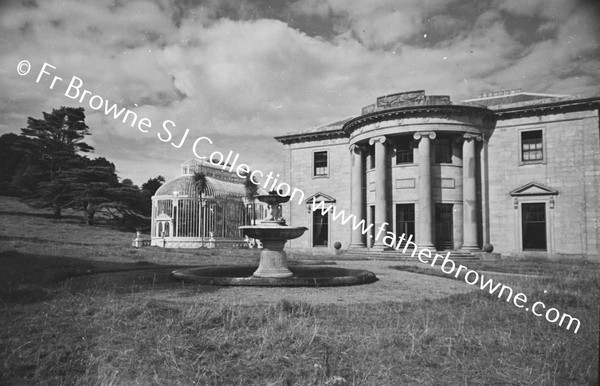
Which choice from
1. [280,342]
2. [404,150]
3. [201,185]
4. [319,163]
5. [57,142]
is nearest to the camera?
[280,342]

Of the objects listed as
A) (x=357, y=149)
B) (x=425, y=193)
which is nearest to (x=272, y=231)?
(x=425, y=193)

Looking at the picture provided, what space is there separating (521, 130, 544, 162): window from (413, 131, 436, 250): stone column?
5.59m

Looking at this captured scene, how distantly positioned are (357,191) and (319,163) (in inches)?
184

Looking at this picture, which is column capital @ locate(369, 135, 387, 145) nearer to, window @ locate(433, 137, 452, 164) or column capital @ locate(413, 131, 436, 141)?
column capital @ locate(413, 131, 436, 141)

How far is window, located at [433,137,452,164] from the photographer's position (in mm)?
24797

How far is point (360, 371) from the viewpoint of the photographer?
4250mm

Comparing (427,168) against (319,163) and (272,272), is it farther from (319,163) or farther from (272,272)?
(272,272)

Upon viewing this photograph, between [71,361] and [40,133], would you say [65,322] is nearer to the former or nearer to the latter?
[71,361]

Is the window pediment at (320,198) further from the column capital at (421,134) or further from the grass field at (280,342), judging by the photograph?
the grass field at (280,342)

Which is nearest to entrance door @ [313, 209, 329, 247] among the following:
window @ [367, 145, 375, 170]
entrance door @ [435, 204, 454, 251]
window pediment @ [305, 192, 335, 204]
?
window pediment @ [305, 192, 335, 204]

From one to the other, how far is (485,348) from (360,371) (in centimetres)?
169

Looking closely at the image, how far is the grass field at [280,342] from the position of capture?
13.7 ft

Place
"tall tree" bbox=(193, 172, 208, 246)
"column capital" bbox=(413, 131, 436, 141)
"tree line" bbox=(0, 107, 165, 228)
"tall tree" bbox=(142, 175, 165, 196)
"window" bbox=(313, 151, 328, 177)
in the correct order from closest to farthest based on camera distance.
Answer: "tree line" bbox=(0, 107, 165, 228) < "column capital" bbox=(413, 131, 436, 141) < "window" bbox=(313, 151, 328, 177) < "tall tree" bbox=(193, 172, 208, 246) < "tall tree" bbox=(142, 175, 165, 196)

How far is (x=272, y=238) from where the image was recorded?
10352mm
